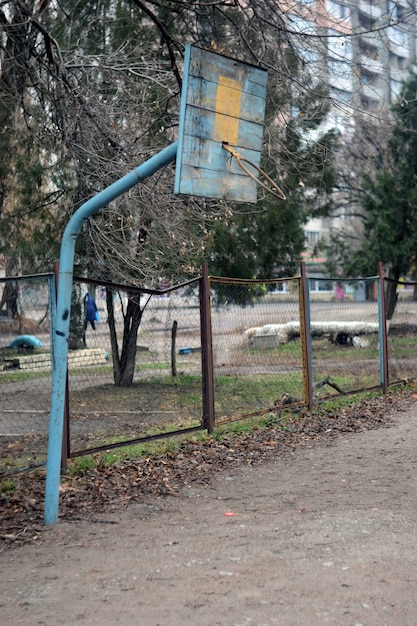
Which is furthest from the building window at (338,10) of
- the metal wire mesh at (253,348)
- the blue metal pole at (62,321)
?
the blue metal pole at (62,321)

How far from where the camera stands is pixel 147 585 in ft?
15.1

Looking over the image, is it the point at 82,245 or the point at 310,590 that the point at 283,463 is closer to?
the point at 310,590

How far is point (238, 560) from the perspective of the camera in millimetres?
5016

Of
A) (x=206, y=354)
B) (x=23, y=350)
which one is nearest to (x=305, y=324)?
(x=206, y=354)

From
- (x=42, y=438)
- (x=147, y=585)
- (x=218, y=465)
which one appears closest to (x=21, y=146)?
(x=42, y=438)

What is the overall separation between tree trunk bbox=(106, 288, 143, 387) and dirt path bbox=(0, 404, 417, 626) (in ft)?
4.70

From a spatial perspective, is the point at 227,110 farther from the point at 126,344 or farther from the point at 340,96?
the point at 340,96

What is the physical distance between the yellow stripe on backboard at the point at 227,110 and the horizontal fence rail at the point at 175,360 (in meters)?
1.97

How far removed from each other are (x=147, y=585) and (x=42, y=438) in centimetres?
382

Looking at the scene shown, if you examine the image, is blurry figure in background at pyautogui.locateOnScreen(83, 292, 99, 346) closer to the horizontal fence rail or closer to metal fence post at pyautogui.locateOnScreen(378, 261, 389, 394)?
the horizontal fence rail

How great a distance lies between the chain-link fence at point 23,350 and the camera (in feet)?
22.0

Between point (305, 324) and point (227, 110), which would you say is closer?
point (227, 110)

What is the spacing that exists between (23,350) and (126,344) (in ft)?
6.03

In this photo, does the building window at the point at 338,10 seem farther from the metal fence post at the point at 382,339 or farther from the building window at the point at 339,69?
the metal fence post at the point at 382,339
